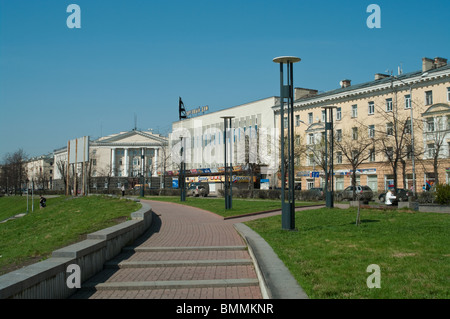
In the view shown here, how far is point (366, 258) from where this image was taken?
8219 millimetres

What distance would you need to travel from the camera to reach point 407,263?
7.69m

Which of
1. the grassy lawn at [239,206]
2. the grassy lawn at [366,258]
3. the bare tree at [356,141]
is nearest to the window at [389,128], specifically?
the bare tree at [356,141]

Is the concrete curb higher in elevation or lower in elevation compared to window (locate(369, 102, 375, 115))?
lower

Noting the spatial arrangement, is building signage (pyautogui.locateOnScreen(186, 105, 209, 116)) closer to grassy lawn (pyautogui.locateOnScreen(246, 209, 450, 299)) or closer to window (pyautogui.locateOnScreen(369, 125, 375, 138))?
window (pyautogui.locateOnScreen(369, 125, 375, 138))

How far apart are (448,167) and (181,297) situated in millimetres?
43229

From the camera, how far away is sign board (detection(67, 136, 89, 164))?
4338 cm

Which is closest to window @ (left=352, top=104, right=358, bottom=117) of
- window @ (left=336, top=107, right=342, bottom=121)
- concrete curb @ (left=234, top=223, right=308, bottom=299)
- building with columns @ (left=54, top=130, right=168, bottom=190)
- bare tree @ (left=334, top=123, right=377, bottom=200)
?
bare tree @ (left=334, top=123, right=377, bottom=200)

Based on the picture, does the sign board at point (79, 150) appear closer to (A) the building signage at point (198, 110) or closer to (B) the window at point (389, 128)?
(B) the window at point (389, 128)

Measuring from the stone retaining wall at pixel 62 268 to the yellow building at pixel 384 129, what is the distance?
99.2ft

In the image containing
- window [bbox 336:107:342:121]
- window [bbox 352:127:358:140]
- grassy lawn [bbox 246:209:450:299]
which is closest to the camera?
grassy lawn [bbox 246:209:450:299]

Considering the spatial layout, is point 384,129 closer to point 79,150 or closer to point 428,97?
point 428,97

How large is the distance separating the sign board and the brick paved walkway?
31.9 m

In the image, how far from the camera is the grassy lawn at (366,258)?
616cm

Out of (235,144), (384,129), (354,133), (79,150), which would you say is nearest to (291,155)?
(79,150)
